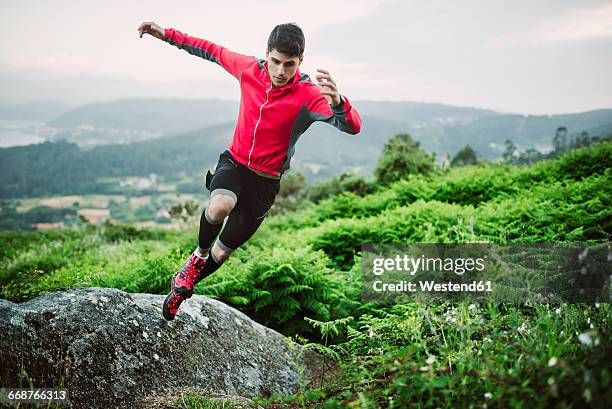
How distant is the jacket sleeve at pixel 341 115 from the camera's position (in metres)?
3.73

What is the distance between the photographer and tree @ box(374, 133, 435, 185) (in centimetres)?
1852

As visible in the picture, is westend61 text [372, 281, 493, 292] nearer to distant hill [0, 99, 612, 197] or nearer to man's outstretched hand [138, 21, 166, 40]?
man's outstretched hand [138, 21, 166, 40]

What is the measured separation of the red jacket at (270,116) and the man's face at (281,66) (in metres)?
0.10

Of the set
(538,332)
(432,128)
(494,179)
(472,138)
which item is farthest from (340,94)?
(432,128)

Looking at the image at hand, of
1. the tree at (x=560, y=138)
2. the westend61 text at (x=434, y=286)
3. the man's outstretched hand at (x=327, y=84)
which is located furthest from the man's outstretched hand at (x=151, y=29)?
the tree at (x=560, y=138)

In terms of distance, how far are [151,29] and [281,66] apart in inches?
60.7

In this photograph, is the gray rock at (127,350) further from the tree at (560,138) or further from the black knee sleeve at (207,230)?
the tree at (560,138)

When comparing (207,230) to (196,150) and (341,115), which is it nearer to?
(341,115)

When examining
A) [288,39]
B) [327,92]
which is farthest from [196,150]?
[327,92]

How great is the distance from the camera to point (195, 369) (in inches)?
168

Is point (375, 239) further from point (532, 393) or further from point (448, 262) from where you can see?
point (532, 393)

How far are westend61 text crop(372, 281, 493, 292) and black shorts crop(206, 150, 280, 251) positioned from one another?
2481mm

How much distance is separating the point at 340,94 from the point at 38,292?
3718mm

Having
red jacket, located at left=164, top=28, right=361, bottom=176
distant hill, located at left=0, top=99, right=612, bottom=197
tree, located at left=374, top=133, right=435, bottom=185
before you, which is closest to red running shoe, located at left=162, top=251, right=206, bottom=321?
red jacket, located at left=164, top=28, right=361, bottom=176
